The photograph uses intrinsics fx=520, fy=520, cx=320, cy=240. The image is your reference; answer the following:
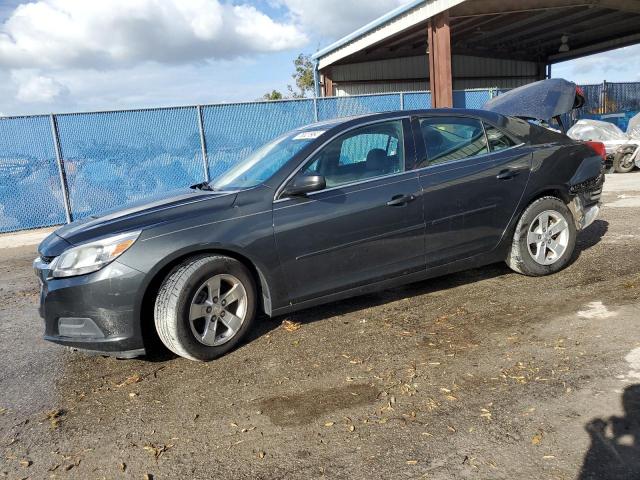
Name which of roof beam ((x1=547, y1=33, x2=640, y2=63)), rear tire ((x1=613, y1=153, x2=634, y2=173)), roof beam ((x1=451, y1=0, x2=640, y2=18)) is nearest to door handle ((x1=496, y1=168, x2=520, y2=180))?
rear tire ((x1=613, y1=153, x2=634, y2=173))

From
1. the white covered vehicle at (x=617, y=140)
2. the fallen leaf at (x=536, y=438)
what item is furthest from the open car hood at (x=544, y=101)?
the white covered vehicle at (x=617, y=140)

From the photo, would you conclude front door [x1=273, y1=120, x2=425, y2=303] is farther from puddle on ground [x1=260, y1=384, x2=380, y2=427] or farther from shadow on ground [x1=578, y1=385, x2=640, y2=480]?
shadow on ground [x1=578, y1=385, x2=640, y2=480]

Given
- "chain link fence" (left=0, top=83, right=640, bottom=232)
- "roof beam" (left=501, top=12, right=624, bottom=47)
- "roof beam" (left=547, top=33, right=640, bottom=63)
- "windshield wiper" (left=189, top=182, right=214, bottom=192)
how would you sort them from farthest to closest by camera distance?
"roof beam" (left=547, top=33, right=640, bottom=63)
"roof beam" (left=501, top=12, right=624, bottom=47)
"chain link fence" (left=0, top=83, right=640, bottom=232)
"windshield wiper" (left=189, top=182, right=214, bottom=192)

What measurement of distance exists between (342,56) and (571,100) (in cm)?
1344

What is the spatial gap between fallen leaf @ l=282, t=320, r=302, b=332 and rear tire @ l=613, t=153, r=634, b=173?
37.4 feet

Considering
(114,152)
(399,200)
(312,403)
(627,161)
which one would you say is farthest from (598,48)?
(312,403)

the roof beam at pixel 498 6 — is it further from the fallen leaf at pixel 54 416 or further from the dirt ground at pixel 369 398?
the fallen leaf at pixel 54 416

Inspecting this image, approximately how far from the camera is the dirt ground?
2.45m

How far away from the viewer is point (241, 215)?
12.0 ft

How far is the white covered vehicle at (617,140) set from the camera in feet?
40.8

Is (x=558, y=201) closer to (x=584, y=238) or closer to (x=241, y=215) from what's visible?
(x=584, y=238)

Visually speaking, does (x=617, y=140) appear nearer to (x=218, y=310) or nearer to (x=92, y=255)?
(x=218, y=310)

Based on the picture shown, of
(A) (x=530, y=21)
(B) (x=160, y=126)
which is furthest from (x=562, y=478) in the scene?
(A) (x=530, y=21)

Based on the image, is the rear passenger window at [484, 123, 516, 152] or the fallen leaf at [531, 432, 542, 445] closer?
the fallen leaf at [531, 432, 542, 445]
